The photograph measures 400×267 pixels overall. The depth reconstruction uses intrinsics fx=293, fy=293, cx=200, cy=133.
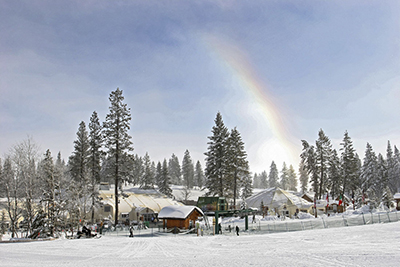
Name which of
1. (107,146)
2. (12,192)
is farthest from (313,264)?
(12,192)

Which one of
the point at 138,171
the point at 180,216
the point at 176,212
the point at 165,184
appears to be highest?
the point at 138,171

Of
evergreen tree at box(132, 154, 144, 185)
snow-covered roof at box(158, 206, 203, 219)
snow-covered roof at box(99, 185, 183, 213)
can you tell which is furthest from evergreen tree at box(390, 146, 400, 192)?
evergreen tree at box(132, 154, 144, 185)

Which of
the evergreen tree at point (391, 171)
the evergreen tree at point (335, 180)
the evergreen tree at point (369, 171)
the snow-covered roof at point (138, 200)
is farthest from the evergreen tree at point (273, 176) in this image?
the snow-covered roof at point (138, 200)

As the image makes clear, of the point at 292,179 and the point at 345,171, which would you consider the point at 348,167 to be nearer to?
the point at 345,171

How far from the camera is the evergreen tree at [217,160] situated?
164 ft

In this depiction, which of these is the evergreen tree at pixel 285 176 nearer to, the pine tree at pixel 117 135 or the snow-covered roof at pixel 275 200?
the snow-covered roof at pixel 275 200

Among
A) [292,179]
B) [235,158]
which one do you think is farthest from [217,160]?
[292,179]

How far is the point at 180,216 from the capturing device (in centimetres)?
3591

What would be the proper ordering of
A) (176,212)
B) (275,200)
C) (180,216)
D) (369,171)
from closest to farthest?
(180,216)
(176,212)
(275,200)
(369,171)

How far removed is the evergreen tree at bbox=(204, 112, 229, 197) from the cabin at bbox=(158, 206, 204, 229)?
39.4 feet

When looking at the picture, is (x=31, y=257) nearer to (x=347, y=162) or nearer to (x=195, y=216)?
(x=195, y=216)

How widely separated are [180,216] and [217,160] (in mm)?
16539

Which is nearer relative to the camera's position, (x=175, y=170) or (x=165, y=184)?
(x=165, y=184)

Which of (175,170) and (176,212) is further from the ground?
(175,170)
